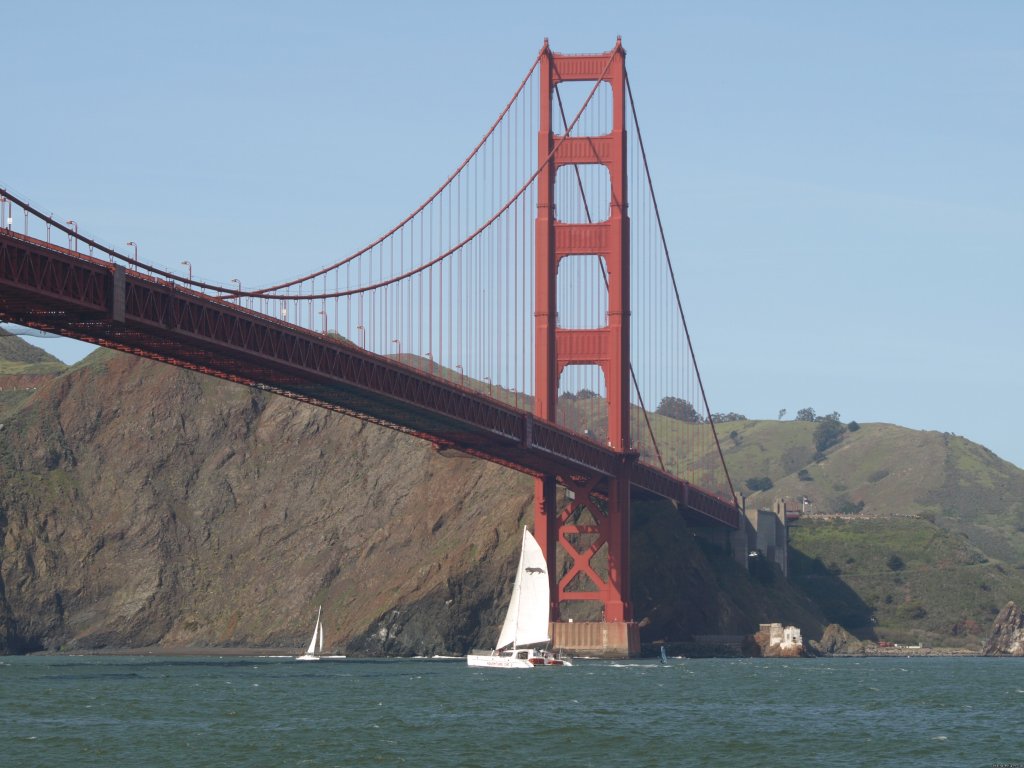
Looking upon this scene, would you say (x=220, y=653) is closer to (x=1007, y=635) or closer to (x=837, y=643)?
(x=837, y=643)

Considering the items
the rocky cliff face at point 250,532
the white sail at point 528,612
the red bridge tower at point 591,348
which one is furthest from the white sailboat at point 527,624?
the rocky cliff face at point 250,532

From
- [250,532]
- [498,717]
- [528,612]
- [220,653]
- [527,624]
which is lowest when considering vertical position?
[498,717]

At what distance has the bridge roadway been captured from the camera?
6475cm

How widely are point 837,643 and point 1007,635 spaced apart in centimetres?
1666

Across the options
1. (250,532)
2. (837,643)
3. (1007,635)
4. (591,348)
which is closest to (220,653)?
(250,532)

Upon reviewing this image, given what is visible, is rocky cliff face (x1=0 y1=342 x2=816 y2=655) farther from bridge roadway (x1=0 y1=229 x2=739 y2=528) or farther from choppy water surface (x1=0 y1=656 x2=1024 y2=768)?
choppy water surface (x1=0 y1=656 x2=1024 y2=768)

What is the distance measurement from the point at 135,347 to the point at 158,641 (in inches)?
2547

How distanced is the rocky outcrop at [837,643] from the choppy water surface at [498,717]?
3830 centimetres

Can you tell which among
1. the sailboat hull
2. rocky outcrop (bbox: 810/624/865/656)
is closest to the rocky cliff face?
rocky outcrop (bbox: 810/624/865/656)

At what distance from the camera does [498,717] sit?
2474 inches

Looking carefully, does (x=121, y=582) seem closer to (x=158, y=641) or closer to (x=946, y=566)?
(x=158, y=641)

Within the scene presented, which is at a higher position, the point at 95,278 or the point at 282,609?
the point at 95,278

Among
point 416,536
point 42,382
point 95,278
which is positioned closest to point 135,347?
point 95,278

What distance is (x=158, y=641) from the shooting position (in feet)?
443
